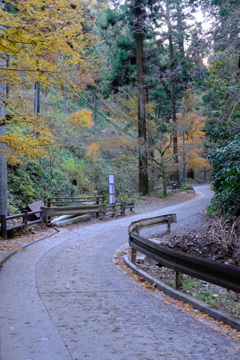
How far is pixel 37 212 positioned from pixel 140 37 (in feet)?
73.7

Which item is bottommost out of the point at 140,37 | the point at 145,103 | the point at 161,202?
the point at 161,202

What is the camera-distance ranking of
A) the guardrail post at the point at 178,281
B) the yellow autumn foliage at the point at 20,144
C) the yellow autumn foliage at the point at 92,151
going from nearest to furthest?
the guardrail post at the point at 178,281, the yellow autumn foliage at the point at 20,144, the yellow autumn foliage at the point at 92,151

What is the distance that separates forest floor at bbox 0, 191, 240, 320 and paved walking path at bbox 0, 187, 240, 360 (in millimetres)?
877

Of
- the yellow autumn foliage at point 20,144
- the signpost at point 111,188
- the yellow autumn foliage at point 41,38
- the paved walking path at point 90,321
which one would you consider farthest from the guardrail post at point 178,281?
the signpost at point 111,188

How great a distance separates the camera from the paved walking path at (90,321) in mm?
3930

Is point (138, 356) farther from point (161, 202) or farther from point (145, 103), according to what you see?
point (145, 103)

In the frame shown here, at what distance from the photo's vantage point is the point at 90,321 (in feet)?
16.4

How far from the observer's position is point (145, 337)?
14.5 ft

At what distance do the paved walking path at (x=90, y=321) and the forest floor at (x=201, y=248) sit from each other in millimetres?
877

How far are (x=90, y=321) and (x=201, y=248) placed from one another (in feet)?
24.9

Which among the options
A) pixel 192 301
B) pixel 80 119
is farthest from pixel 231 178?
pixel 80 119

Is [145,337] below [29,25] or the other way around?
below

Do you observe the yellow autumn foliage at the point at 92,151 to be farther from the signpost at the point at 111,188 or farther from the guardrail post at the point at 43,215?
the guardrail post at the point at 43,215

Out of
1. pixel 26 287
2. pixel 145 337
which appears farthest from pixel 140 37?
pixel 145 337
